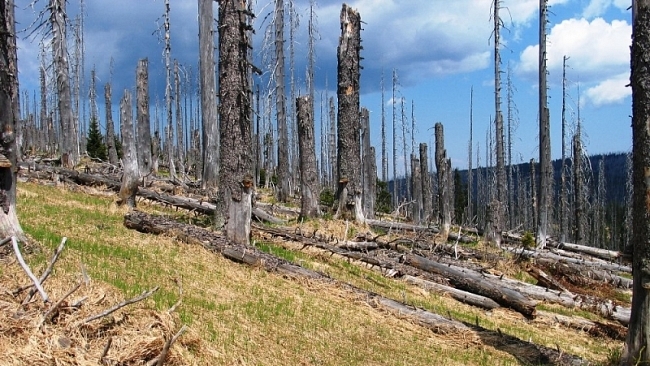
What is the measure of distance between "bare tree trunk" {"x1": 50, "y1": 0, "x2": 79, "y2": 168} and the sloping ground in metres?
13.7

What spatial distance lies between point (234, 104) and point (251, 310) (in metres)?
5.75

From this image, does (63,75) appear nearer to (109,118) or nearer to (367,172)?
(109,118)

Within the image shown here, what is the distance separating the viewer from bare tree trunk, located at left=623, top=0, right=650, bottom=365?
6180 mm

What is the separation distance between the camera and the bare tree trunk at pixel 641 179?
20.3 ft

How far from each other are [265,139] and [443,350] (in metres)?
48.0

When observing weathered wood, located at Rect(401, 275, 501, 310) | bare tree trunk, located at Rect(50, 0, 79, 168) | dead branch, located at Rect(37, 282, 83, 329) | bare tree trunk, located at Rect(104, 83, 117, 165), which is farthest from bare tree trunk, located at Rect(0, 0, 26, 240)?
bare tree trunk, located at Rect(104, 83, 117, 165)

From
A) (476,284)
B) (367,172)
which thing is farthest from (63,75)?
(476,284)

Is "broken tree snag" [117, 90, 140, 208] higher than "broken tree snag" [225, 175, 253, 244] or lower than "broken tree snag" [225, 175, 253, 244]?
higher

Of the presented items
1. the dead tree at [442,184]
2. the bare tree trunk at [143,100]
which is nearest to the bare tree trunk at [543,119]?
the dead tree at [442,184]

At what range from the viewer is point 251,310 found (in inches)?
295

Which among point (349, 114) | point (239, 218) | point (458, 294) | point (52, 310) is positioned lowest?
point (458, 294)

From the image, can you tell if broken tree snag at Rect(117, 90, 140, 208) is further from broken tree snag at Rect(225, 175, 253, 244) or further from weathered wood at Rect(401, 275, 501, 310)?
weathered wood at Rect(401, 275, 501, 310)

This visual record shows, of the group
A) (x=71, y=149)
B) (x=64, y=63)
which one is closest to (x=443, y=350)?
(x=71, y=149)

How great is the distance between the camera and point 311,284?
31.0ft
